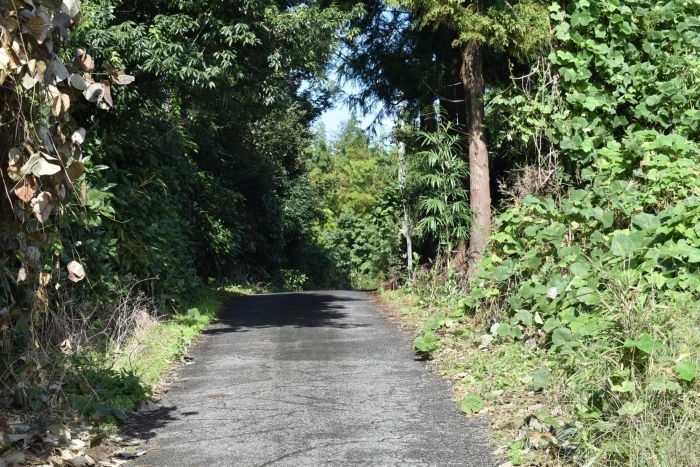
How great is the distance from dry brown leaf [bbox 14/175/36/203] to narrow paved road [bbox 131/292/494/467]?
214 centimetres

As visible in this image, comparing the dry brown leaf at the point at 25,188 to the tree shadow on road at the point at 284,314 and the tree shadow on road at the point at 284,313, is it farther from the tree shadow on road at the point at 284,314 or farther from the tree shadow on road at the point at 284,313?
the tree shadow on road at the point at 284,313

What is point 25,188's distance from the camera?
17.2 feet

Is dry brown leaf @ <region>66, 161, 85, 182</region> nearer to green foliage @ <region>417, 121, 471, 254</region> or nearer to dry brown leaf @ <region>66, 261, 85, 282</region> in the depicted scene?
dry brown leaf @ <region>66, 261, 85, 282</region>

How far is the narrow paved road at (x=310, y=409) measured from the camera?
248 inches

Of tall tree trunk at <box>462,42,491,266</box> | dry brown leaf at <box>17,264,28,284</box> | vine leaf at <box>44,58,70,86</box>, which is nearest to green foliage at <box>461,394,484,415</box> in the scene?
dry brown leaf at <box>17,264,28,284</box>

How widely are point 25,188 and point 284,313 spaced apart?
10196 millimetres

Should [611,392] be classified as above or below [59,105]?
below

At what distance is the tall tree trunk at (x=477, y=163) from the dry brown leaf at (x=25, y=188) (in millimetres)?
9468

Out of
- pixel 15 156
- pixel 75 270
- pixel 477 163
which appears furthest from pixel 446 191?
pixel 15 156

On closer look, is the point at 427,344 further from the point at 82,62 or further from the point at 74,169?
the point at 82,62

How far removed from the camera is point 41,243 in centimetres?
596

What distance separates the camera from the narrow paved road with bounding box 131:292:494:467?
6305mm

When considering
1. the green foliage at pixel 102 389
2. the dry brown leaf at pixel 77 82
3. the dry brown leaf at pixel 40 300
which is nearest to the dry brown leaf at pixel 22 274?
the dry brown leaf at pixel 40 300

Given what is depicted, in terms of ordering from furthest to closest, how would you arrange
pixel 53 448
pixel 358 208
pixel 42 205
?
pixel 358 208 < pixel 53 448 < pixel 42 205
